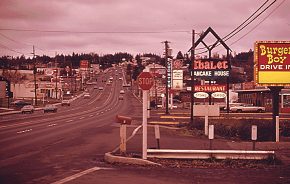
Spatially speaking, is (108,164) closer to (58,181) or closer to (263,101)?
(58,181)

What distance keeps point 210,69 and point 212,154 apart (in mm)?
15239

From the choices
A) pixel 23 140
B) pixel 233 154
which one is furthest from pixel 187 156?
pixel 23 140

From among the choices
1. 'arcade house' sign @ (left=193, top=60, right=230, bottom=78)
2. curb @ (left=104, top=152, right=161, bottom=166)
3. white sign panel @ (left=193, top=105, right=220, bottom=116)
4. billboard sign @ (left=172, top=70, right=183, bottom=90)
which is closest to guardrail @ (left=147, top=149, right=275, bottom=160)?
curb @ (left=104, top=152, right=161, bottom=166)

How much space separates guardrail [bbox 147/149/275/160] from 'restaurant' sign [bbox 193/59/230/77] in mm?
14858

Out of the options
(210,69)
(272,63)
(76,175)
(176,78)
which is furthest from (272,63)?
(176,78)

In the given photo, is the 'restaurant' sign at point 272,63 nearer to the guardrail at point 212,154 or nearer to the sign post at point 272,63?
the sign post at point 272,63

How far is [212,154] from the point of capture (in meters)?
14.3

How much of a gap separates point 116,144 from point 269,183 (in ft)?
32.8

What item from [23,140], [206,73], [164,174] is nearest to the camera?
[164,174]

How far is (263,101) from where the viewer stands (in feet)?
226

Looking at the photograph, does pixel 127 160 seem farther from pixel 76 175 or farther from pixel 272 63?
pixel 272 63

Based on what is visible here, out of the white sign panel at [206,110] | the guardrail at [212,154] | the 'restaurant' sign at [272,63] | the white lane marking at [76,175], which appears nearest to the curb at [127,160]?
the guardrail at [212,154]

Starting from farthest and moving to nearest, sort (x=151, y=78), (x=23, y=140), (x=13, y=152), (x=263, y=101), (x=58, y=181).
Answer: (x=263, y=101)
(x=23, y=140)
(x=13, y=152)
(x=151, y=78)
(x=58, y=181)

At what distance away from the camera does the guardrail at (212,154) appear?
46.8 ft
